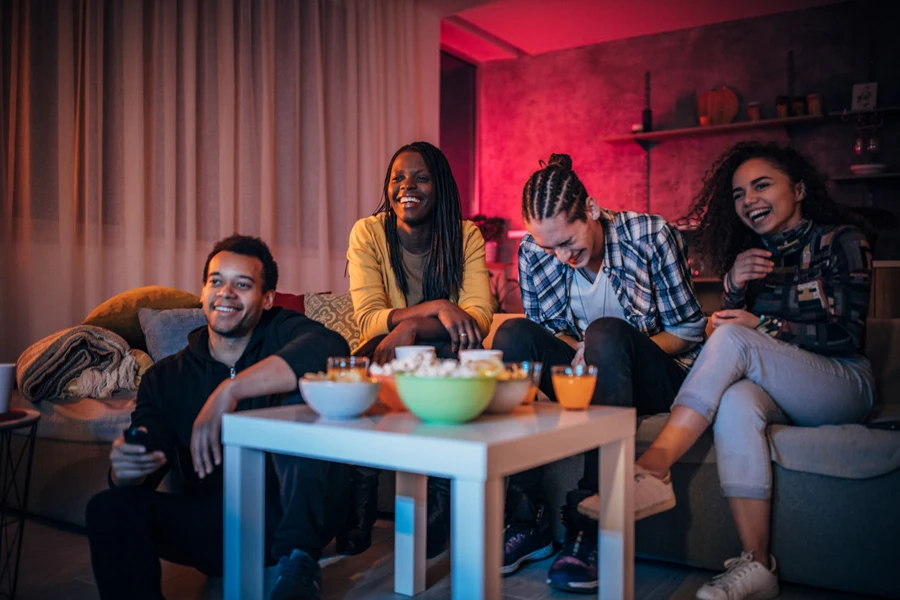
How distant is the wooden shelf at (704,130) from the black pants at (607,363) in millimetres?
3419

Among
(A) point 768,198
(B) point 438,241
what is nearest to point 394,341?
(B) point 438,241

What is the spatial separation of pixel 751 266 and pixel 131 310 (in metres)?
2.04

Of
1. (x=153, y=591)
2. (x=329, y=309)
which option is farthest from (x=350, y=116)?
(x=153, y=591)

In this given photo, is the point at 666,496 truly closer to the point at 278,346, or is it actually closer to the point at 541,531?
the point at 541,531

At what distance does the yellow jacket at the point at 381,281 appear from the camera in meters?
2.43

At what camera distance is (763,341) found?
5.94ft

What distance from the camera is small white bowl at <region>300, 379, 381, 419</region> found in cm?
129

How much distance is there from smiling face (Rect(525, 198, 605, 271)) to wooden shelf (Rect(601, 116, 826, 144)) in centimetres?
335

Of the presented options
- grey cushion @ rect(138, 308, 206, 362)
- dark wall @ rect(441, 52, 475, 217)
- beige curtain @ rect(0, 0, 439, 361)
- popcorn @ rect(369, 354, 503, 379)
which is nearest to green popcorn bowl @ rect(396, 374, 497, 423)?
popcorn @ rect(369, 354, 503, 379)

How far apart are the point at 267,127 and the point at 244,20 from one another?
53 cm

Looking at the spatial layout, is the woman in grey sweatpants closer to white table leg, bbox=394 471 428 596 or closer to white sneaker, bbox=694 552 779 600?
white sneaker, bbox=694 552 779 600

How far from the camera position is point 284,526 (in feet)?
5.18

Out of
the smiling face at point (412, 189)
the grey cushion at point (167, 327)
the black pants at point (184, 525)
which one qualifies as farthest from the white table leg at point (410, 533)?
the grey cushion at point (167, 327)

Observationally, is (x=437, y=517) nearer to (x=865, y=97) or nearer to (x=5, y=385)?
(x=5, y=385)
